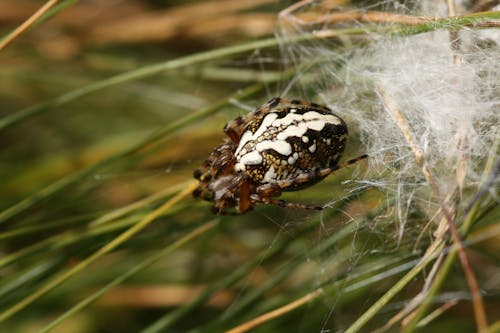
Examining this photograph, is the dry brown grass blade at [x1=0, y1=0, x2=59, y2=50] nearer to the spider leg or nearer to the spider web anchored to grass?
the spider web anchored to grass

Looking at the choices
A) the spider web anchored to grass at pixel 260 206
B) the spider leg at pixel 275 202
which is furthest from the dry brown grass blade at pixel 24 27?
the spider leg at pixel 275 202

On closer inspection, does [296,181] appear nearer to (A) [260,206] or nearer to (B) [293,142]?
(B) [293,142]

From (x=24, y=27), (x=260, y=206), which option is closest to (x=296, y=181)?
(x=260, y=206)

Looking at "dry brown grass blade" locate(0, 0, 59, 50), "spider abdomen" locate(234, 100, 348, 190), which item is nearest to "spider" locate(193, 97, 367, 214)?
"spider abdomen" locate(234, 100, 348, 190)

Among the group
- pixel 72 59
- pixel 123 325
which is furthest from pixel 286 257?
pixel 72 59

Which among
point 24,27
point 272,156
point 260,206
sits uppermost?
point 24,27

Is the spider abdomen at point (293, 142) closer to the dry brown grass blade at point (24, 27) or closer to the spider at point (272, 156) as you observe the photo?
the spider at point (272, 156)
